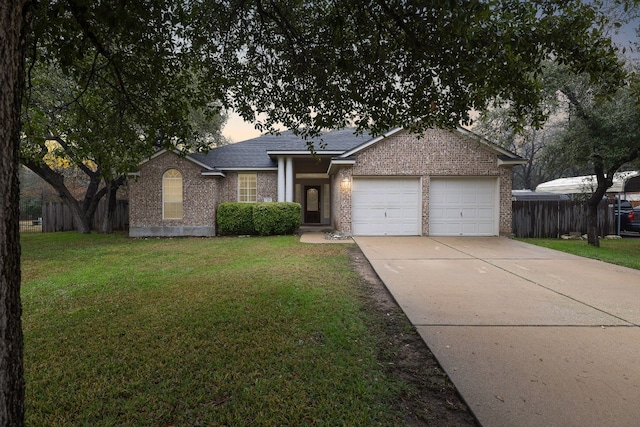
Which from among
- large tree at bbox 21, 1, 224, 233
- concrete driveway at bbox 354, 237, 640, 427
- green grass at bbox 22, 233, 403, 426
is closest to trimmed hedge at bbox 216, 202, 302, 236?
concrete driveway at bbox 354, 237, 640, 427

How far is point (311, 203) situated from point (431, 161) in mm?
9360

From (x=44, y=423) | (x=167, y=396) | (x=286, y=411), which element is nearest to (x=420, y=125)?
(x=286, y=411)

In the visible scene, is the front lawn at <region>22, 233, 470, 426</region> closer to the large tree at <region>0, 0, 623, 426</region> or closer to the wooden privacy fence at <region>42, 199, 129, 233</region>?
the large tree at <region>0, 0, 623, 426</region>

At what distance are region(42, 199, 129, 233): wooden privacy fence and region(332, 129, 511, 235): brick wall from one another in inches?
513

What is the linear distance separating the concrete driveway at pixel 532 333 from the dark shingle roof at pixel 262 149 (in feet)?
30.4

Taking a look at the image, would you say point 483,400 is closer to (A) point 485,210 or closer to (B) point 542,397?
(B) point 542,397

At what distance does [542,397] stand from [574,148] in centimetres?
1101

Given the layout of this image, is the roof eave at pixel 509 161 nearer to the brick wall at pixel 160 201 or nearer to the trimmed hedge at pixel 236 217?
the trimmed hedge at pixel 236 217

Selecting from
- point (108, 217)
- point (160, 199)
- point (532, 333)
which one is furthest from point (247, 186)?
point (532, 333)

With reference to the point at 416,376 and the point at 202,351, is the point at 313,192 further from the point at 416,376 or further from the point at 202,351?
the point at 416,376

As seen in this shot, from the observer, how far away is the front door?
20.2m

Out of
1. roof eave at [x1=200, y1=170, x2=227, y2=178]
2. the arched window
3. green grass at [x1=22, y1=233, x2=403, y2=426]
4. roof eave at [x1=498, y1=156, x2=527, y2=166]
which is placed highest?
roof eave at [x1=498, y1=156, x2=527, y2=166]

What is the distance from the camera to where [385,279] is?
6.04 metres

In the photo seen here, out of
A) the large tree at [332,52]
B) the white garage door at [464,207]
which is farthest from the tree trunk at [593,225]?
the large tree at [332,52]
